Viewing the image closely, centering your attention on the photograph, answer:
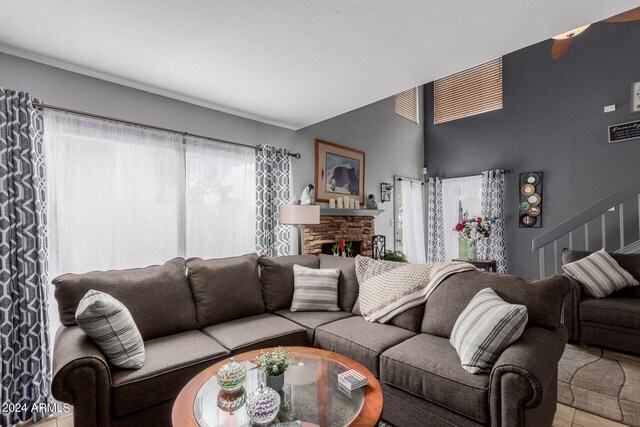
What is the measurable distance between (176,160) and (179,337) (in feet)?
5.26

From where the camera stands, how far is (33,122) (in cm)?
219

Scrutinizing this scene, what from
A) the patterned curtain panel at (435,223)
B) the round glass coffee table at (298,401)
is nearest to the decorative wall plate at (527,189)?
the patterned curtain panel at (435,223)

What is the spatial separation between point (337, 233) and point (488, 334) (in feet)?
9.62

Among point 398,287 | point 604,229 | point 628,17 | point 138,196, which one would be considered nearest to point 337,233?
point 398,287

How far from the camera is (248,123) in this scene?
3566 mm

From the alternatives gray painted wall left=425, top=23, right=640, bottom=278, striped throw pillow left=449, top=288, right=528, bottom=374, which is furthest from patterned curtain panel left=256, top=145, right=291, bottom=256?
gray painted wall left=425, top=23, right=640, bottom=278

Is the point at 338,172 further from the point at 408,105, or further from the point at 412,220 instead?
the point at 408,105

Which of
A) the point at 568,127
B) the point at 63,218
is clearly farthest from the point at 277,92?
the point at 568,127

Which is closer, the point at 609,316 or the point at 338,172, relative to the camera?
the point at 609,316

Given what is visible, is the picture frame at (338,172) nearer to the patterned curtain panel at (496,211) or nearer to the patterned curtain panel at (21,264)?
the patterned curtain panel at (496,211)

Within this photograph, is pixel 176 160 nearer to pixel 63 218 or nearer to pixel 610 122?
pixel 63 218

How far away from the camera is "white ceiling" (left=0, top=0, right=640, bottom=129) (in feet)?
5.58

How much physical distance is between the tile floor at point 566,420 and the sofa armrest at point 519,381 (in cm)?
67

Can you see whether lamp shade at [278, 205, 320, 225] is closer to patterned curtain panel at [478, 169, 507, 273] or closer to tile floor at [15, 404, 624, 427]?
tile floor at [15, 404, 624, 427]
